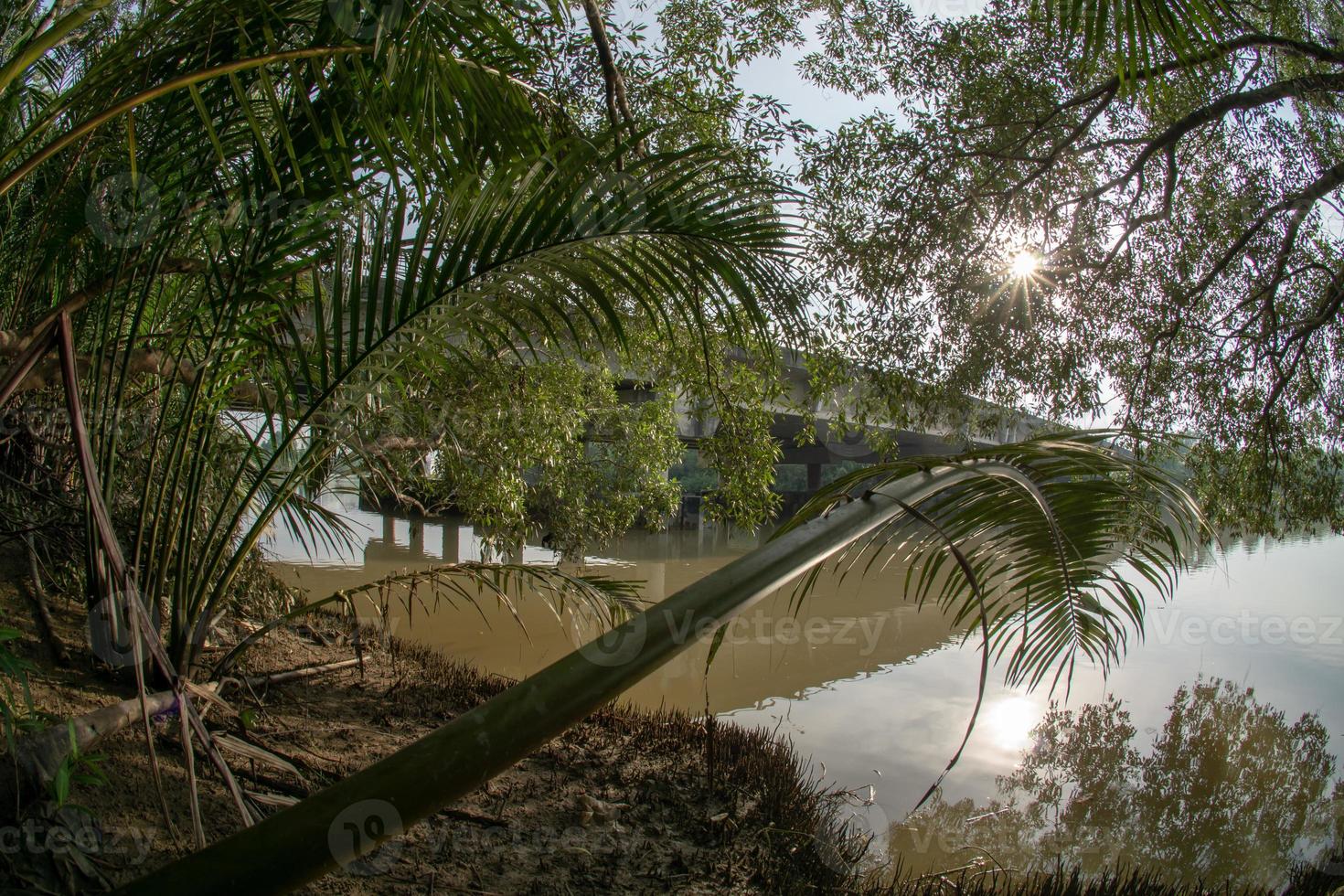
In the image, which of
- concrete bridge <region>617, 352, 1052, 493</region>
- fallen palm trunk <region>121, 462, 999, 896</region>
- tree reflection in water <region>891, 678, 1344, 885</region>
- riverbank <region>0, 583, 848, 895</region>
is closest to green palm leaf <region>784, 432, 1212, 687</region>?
fallen palm trunk <region>121, 462, 999, 896</region>

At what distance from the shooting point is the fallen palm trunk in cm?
52

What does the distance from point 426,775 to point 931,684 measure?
7.39m

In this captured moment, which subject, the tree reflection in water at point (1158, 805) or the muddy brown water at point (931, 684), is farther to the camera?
the muddy brown water at point (931, 684)

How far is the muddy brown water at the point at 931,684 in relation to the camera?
4.93 m

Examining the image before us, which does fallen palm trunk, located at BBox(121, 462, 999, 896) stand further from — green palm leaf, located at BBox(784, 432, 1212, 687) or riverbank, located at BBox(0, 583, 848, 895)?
riverbank, located at BBox(0, 583, 848, 895)

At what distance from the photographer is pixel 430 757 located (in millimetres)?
552

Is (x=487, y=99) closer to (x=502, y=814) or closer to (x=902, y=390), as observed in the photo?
(x=502, y=814)

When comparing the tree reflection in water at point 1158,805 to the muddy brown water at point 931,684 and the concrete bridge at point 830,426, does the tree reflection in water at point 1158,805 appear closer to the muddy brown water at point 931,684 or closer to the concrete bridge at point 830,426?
the muddy brown water at point 931,684

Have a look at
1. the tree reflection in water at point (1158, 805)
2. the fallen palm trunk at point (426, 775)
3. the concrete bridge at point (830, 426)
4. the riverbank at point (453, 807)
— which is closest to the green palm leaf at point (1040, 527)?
the fallen palm trunk at point (426, 775)

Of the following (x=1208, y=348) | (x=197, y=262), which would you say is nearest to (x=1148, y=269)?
(x=1208, y=348)

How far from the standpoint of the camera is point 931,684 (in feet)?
23.9

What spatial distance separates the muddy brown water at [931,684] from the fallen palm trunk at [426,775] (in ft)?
6.05

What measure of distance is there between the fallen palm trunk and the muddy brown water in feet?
6.05

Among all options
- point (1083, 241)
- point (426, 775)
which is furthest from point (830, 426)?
point (426, 775)
